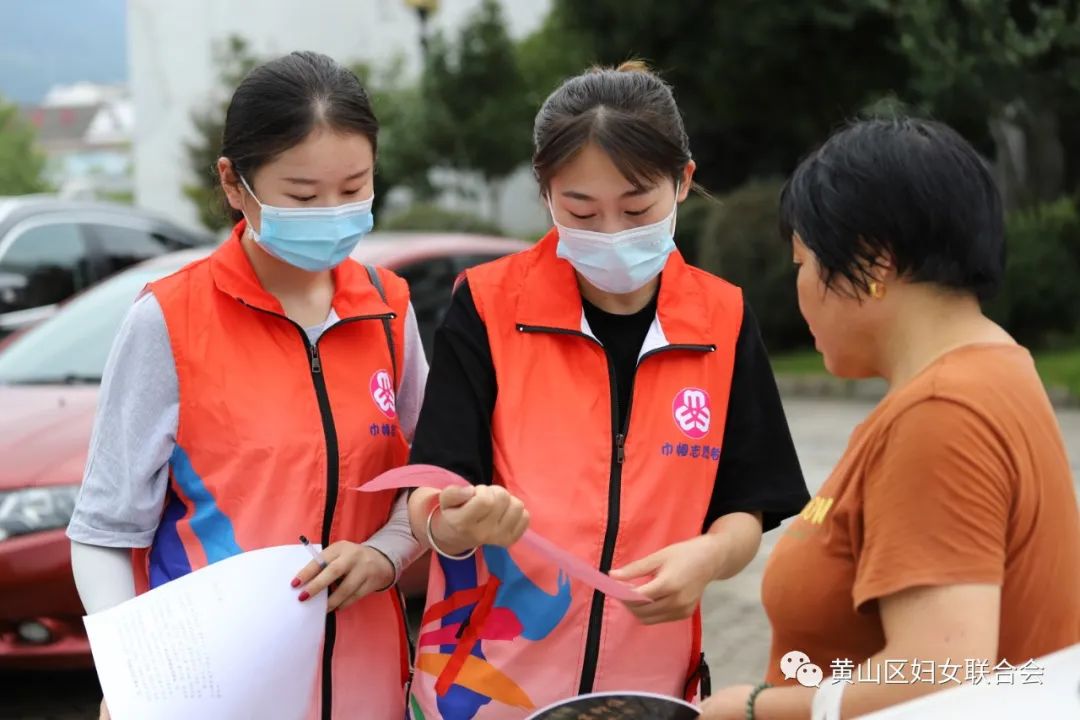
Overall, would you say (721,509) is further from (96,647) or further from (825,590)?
(96,647)

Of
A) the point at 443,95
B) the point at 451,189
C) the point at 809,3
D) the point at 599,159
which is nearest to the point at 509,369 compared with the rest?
the point at 599,159

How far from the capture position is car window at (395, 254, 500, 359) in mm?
5258

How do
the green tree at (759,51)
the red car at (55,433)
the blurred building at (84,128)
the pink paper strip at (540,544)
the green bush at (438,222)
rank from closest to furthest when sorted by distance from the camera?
the pink paper strip at (540,544)
the red car at (55,433)
the green tree at (759,51)
the green bush at (438,222)
the blurred building at (84,128)

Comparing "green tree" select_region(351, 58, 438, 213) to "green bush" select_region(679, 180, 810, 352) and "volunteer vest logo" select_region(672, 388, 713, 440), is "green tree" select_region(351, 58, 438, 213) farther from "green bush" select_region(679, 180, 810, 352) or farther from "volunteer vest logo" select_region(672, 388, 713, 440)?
"volunteer vest logo" select_region(672, 388, 713, 440)

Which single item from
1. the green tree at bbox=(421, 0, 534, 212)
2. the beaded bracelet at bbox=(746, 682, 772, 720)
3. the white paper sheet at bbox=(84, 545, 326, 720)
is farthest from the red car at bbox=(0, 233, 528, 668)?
the green tree at bbox=(421, 0, 534, 212)

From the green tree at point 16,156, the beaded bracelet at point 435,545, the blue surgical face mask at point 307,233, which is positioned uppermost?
the blue surgical face mask at point 307,233

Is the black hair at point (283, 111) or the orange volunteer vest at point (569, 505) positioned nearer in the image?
the orange volunteer vest at point (569, 505)

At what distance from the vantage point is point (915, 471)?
4.88ft

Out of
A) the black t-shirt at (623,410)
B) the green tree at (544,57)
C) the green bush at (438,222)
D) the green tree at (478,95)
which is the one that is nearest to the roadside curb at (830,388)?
the green bush at (438,222)

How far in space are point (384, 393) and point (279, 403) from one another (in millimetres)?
190

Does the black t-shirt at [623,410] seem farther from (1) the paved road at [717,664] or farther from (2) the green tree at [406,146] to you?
(2) the green tree at [406,146]

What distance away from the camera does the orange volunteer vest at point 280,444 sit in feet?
6.59

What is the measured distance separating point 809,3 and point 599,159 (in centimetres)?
1441

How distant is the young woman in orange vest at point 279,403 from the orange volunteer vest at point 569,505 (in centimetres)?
15
